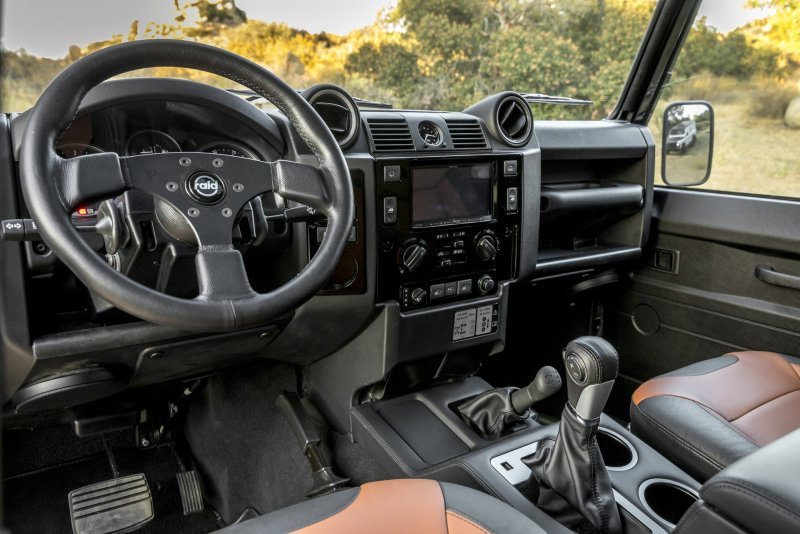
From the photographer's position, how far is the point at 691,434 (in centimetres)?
161

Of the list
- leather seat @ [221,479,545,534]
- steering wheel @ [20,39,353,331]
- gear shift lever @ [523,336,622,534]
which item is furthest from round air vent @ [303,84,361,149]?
leather seat @ [221,479,545,534]

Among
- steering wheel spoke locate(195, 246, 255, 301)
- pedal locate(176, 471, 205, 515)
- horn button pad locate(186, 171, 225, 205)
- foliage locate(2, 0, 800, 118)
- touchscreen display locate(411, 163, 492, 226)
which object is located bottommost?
pedal locate(176, 471, 205, 515)

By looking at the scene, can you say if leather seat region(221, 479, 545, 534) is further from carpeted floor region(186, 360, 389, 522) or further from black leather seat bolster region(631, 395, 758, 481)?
carpeted floor region(186, 360, 389, 522)

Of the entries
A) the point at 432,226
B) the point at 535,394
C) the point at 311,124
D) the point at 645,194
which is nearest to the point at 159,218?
the point at 311,124

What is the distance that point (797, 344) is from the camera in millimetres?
2186

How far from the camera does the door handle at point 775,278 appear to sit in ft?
7.24

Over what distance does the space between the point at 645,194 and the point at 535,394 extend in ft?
3.98

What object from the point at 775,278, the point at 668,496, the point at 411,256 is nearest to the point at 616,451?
the point at 668,496

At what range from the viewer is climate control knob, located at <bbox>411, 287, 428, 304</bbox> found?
1865 mm

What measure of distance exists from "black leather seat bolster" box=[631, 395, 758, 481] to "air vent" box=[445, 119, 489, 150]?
867 millimetres

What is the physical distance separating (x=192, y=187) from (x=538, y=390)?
101cm

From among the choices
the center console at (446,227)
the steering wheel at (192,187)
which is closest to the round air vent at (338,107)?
the center console at (446,227)

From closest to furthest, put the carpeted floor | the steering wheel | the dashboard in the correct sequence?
the steering wheel
the dashboard
the carpeted floor

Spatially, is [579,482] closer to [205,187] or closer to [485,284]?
[485,284]
